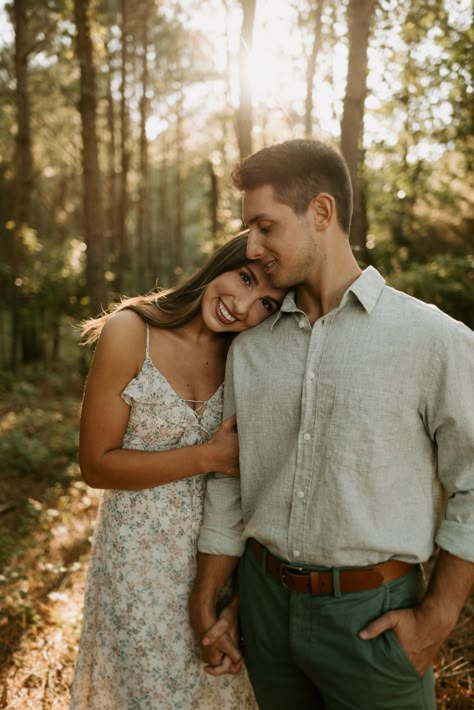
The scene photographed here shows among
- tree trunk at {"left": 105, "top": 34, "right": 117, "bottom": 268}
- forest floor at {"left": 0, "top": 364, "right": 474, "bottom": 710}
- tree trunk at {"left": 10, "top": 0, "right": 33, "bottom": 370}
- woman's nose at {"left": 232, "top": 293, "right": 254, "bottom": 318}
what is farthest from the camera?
tree trunk at {"left": 105, "top": 34, "right": 117, "bottom": 268}

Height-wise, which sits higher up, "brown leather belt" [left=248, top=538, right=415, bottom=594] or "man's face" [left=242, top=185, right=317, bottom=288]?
"man's face" [left=242, top=185, right=317, bottom=288]

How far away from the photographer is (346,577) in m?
2.02

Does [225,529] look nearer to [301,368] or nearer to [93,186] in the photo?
[301,368]

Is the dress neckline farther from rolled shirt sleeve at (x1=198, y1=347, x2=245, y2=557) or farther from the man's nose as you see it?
the man's nose

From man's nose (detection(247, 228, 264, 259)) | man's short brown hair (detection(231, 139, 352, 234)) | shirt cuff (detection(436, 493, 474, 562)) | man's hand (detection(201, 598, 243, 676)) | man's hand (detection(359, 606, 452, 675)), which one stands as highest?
man's short brown hair (detection(231, 139, 352, 234))

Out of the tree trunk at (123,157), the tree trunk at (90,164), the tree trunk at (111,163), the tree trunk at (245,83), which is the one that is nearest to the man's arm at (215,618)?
the tree trunk at (245,83)

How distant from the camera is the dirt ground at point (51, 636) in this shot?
349cm

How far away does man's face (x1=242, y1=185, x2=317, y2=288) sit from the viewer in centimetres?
221

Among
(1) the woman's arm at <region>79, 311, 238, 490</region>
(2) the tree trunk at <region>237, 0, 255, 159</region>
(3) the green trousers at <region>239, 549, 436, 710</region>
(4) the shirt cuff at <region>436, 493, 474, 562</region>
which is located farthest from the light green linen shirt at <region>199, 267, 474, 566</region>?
(2) the tree trunk at <region>237, 0, 255, 159</region>

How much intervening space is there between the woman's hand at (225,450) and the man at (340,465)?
94 mm

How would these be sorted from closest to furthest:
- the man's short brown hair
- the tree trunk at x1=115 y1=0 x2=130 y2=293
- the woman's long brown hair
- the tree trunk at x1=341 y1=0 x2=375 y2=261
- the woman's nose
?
the man's short brown hair, the woman's nose, the woman's long brown hair, the tree trunk at x1=341 y1=0 x2=375 y2=261, the tree trunk at x1=115 y1=0 x2=130 y2=293

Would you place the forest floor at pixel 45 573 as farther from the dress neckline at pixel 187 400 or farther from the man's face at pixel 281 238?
the man's face at pixel 281 238

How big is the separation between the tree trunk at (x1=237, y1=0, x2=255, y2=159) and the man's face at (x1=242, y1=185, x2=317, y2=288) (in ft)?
11.6

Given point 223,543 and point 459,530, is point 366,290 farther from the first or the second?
point 223,543
